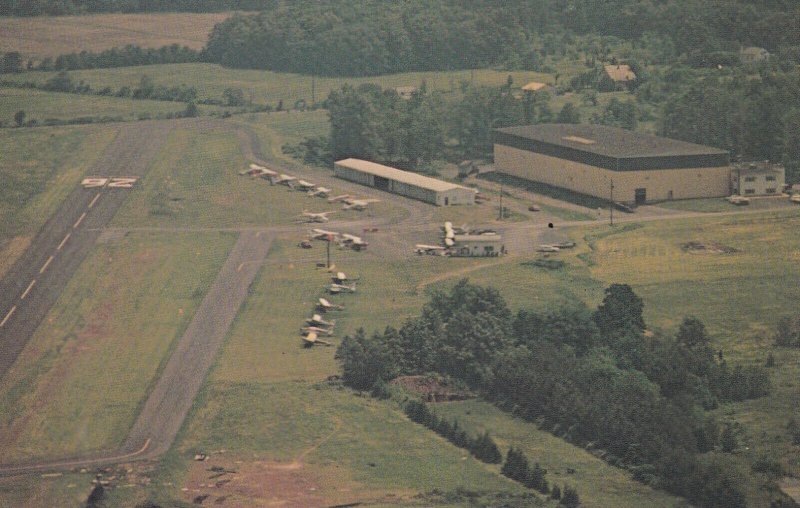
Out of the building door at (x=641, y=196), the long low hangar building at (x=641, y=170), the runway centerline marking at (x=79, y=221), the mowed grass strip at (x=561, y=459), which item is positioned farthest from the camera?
the building door at (x=641, y=196)

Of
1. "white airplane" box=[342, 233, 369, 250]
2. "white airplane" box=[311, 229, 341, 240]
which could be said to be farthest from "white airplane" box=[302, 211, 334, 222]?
"white airplane" box=[342, 233, 369, 250]

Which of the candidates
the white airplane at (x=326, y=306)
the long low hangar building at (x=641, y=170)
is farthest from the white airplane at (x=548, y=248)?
the white airplane at (x=326, y=306)

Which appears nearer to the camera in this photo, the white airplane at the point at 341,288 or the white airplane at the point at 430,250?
the white airplane at the point at 341,288

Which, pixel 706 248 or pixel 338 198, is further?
pixel 338 198

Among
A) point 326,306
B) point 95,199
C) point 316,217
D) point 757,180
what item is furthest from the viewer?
point 95,199

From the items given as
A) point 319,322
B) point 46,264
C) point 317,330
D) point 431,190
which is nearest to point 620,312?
point 317,330

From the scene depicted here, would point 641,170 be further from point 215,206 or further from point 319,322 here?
point 319,322

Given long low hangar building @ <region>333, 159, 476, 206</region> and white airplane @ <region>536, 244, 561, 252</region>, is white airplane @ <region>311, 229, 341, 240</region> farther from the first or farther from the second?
long low hangar building @ <region>333, 159, 476, 206</region>

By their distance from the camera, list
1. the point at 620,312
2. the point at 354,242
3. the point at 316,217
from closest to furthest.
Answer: the point at 620,312
the point at 354,242
the point at 316,217

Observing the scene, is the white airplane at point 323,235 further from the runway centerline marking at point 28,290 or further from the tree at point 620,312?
the tree at point 620,312
